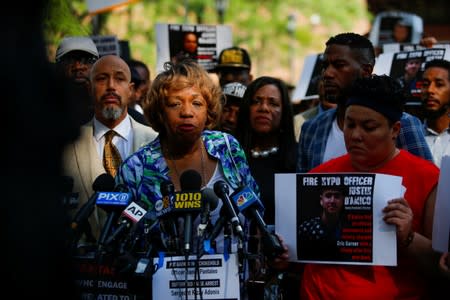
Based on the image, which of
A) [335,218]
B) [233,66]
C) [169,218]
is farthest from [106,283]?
[233,66]

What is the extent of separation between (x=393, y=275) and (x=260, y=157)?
8.68ft

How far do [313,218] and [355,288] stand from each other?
396 mm

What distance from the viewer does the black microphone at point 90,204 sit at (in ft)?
14.0

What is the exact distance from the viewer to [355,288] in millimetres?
4641

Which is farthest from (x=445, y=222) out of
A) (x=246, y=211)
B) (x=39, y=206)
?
(x=39, y=206)

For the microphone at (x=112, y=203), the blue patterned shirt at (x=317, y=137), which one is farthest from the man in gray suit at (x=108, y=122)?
the microphone at (x=112, y=203)

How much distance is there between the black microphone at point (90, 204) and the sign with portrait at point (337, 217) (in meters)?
0.85

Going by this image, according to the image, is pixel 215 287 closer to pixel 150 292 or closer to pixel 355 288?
pixel 150 292

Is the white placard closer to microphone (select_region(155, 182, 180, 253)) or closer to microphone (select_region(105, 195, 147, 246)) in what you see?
microphone (select_region(155, 182, 180, 253))

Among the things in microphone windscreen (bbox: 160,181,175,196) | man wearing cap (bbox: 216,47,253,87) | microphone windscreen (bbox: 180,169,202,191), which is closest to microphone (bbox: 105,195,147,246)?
microphone windscreen (bbox: 160,181,175,196)

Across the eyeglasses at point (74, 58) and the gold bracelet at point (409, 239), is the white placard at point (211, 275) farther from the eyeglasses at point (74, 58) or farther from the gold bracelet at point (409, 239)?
the eyeglasses at point (74, 58)

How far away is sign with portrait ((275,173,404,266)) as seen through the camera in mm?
4574

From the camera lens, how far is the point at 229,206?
14.2 ft

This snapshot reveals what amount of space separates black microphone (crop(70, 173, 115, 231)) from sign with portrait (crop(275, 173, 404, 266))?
85cm
